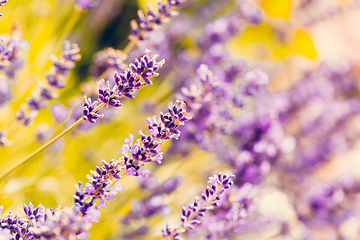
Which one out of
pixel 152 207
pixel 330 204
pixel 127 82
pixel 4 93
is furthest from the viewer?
pixel 330 204

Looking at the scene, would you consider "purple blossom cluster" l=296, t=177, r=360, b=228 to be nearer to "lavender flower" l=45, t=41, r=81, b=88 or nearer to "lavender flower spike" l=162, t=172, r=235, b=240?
"lavender flower spike" l=162, t=172, r=235, b=240

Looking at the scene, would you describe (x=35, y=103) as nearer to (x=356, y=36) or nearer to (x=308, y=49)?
(x=308, y=49)

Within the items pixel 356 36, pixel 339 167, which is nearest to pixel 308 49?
pixel 339 167

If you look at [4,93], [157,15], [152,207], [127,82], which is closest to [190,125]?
[152,207]

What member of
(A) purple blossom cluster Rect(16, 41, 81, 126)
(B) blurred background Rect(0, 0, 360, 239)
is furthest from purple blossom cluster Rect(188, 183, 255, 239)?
(A) purple blossom cluster Rect(16, 41, 81, 126)

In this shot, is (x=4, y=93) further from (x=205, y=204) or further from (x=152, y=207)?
(x=205, y=204)
